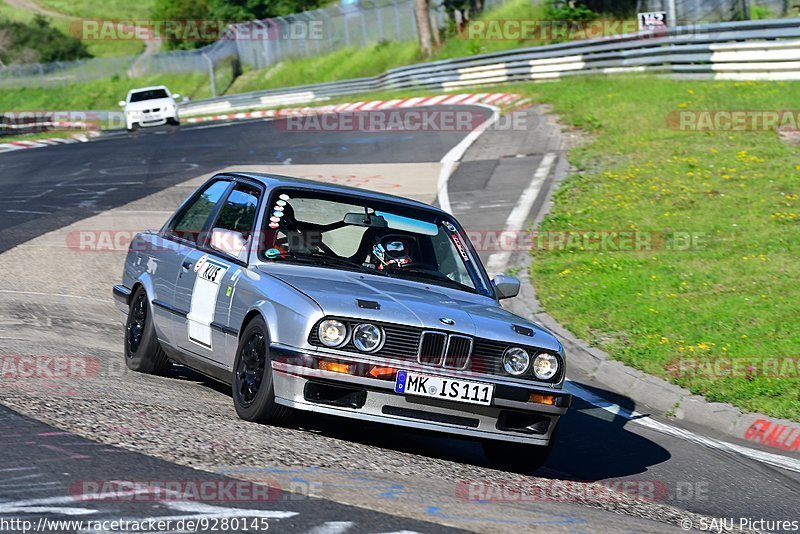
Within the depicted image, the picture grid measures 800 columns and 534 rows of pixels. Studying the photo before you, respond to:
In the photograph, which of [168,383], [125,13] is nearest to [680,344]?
[168,383]

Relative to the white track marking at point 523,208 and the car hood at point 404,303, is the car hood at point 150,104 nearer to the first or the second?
the white track marking at point 523,208

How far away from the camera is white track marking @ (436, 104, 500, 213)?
62.5 feet

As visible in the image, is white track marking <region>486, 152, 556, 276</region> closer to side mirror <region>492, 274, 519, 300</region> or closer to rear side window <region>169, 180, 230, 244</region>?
rear side window <region>169, 180, 230, 244</region>

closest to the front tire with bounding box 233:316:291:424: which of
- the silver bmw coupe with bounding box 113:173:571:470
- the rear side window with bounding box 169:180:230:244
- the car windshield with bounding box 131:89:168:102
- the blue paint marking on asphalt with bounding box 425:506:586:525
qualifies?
the silver bmw coupe with bounding box 113:173:571:470

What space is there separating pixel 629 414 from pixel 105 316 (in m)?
5.06

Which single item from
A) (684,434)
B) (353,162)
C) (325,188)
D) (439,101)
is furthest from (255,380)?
(439,101)

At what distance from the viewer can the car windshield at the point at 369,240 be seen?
7.79 meters

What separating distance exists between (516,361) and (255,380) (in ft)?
4.91

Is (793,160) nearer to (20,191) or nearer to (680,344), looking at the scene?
(680,344)

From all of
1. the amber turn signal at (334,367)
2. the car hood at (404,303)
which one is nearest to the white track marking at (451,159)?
the car hood at (404,303)

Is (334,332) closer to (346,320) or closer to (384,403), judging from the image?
(346,320)

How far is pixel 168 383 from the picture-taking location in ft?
27.5

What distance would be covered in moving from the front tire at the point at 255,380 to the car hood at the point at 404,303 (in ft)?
1.21

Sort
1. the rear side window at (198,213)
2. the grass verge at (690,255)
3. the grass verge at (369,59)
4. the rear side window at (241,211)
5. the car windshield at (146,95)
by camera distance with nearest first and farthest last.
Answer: the rear side window at (241,211) → the rear side window at (198,213) → the grass verge at (690,255) → the car windshield at (146,95) → the grass verge at (369,59)
